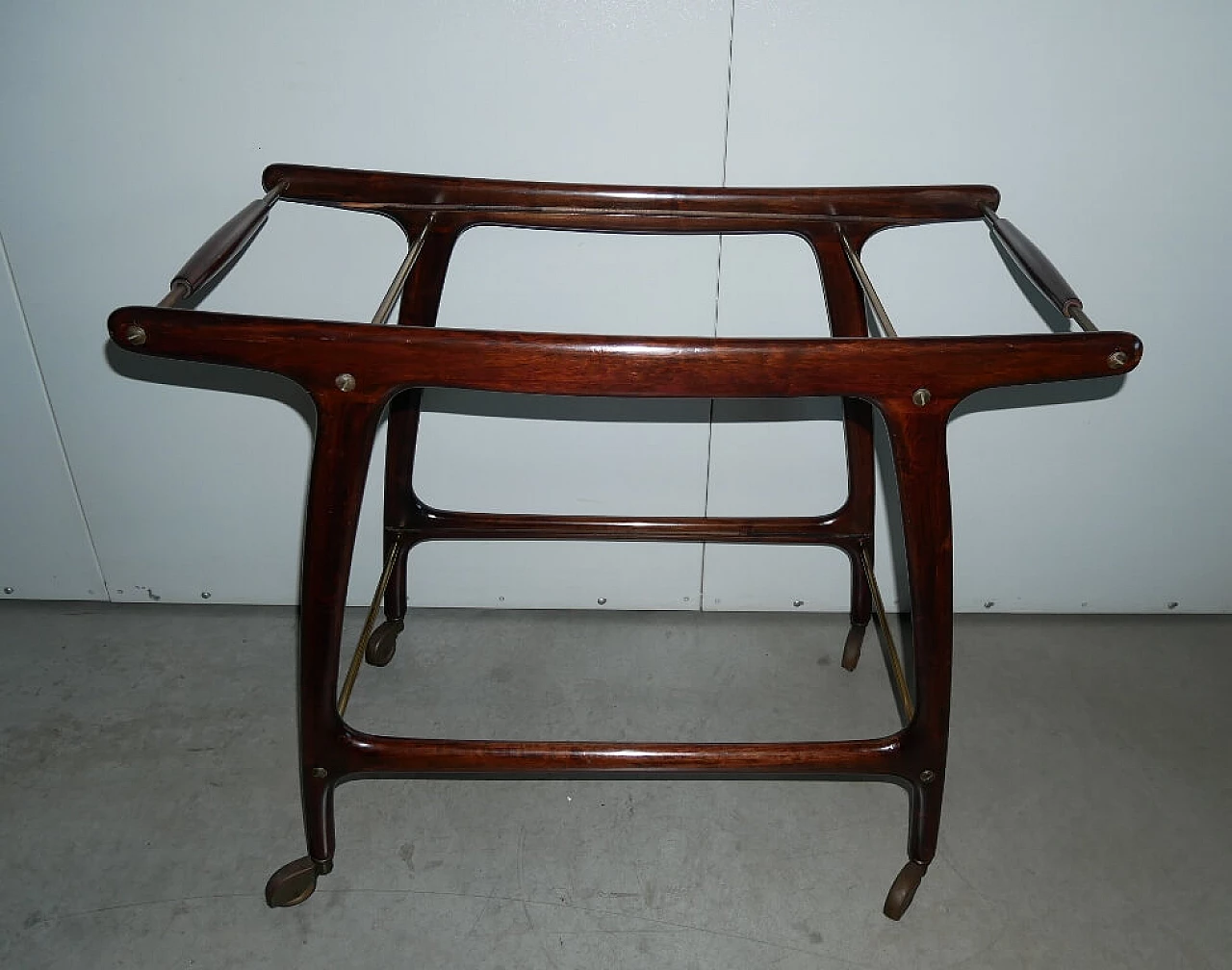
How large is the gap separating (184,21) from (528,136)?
490mm

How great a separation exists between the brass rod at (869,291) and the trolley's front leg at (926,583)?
Answer: 121mm

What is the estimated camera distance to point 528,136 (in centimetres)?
128

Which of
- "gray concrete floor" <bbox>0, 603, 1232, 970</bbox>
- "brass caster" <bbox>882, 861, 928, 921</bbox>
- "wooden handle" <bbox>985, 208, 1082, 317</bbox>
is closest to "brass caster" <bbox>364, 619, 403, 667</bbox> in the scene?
"gray concrete floor" <bbox>0, 603, 1232, 970</bbox>

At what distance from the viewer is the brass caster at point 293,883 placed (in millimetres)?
1083

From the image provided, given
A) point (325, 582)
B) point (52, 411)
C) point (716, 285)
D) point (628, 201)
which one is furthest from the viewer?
point (52, 411)

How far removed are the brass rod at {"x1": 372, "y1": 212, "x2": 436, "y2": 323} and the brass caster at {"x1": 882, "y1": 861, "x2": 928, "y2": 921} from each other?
907 mm

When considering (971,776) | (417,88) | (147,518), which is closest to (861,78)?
(417,88)

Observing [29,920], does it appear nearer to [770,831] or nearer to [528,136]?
[770,831]

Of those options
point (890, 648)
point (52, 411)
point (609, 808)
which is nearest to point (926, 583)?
point (890, 648)

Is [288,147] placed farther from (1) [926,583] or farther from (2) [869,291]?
(1) [926,583]

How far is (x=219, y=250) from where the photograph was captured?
3.04 ft

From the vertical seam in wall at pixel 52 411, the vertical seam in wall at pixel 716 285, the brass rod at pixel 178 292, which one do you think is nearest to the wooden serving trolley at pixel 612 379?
the brass rod at pixel 178 292

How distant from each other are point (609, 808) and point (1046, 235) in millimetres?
1073

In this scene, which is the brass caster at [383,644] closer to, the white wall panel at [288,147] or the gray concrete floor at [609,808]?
the gray concrete floor at [609,808]
